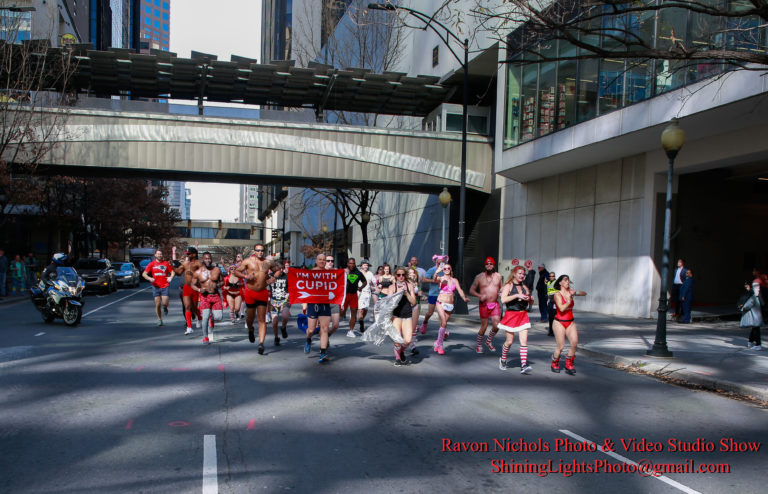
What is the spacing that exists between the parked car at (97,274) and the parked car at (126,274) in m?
4.34

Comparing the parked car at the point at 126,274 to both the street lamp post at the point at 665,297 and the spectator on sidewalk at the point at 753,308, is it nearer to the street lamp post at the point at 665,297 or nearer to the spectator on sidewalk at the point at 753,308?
the street lamp post at the point at 665,297

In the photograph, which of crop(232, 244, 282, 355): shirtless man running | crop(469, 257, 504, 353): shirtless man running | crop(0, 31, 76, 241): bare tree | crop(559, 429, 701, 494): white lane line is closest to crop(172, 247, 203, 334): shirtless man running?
crop(232, 244, 282, 355): shirtless man running

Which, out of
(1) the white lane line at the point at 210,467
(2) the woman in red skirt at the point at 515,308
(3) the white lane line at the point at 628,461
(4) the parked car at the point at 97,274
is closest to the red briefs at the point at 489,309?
(2) the woman in red skirt at the point at 515,308

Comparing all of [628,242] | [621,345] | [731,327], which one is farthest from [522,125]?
[621,345]

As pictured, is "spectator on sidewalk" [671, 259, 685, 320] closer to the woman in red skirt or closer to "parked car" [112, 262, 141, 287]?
the woman in red skirt

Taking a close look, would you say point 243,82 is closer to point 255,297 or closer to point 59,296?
point 59,296

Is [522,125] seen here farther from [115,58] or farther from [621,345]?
[115,58]

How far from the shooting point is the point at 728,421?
7.26 meters

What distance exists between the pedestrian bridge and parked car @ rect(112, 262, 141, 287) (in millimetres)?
11432

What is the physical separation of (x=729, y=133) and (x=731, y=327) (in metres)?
5.44

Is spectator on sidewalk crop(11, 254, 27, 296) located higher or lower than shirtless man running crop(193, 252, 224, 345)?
lower

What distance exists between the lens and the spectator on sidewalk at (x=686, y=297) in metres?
17.5

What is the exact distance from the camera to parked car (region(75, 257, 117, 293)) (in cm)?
2905

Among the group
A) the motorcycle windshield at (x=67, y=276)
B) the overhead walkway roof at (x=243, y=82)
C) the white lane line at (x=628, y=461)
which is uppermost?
the overhead walkway roof at (x=243, y=82)
